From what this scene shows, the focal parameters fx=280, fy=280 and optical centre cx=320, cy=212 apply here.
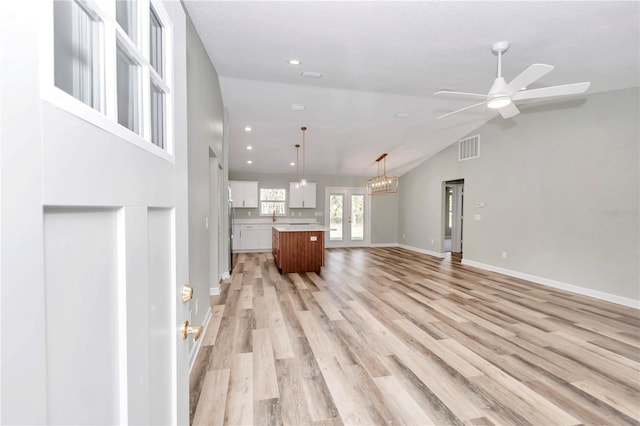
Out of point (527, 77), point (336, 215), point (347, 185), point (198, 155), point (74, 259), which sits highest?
point (527, 77)

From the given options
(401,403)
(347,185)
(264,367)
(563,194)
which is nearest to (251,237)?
(347,185)

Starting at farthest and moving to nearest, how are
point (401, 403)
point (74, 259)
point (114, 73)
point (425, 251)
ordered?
1. point (425, 251)
2. point (401, 403)
3. point (114, 73)
4. point (74, 259)

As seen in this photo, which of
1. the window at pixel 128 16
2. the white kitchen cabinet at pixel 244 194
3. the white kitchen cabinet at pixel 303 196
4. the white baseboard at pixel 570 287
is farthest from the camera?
the white kitchen cabinet at pixel 303 196

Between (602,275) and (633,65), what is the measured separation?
2747 millimetres

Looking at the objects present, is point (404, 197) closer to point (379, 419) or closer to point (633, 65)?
point (633, 65)

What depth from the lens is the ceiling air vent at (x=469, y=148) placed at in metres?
6.00

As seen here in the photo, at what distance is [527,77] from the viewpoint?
8.30 feet

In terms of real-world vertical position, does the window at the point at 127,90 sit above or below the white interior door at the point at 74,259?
above

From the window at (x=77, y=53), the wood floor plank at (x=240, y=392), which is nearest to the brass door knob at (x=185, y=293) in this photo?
the window at (x=77, y=53)

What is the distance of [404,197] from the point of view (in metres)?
8.92

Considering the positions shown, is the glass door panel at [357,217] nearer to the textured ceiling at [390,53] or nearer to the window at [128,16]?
the textured ceiling at [390,53]

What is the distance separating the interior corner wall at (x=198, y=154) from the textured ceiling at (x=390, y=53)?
0.30 meters

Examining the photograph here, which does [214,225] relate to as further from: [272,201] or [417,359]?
[272,201]

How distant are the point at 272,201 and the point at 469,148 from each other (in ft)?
17.7
